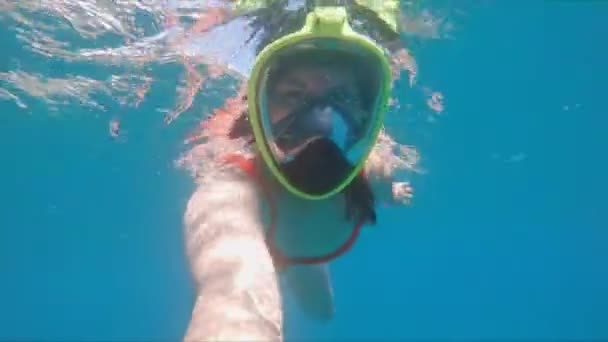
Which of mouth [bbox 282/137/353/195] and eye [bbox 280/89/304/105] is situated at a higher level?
eye [bbox 280/89/304/105]

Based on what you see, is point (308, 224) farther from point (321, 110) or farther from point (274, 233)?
point (321, 110)

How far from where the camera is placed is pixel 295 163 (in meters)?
3.24

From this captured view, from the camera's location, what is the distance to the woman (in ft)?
8.29

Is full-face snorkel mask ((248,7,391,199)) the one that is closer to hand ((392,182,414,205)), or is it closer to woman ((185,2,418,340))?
woman ((185,2,418,340))

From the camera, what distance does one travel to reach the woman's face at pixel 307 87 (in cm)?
338

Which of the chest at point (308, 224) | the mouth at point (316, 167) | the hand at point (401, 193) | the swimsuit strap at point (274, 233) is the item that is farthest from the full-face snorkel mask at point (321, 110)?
the hand at point (401, 193)

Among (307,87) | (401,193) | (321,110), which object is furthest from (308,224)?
(401,193)

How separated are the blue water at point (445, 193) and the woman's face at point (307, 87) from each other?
3971 millimetres

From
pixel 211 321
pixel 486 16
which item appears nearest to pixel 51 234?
pixel 486 16

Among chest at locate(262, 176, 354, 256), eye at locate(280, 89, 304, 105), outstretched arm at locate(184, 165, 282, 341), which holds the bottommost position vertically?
outstretched arm at locate(184, 165, 282, 341)

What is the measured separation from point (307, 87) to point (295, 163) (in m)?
0.54

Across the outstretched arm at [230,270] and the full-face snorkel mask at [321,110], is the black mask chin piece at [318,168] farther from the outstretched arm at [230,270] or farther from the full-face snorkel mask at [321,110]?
the outstretched arm at [230,270]

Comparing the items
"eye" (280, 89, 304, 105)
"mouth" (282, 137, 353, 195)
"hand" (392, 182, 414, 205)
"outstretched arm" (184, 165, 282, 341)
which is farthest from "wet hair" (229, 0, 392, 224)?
"hand" (392, 182, 414, 205)

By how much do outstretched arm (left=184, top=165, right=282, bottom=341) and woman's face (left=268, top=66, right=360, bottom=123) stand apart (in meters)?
0.58
